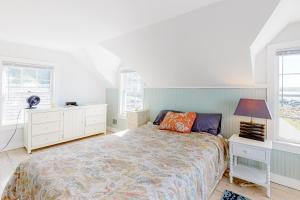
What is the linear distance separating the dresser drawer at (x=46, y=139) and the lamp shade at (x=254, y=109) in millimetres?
3361

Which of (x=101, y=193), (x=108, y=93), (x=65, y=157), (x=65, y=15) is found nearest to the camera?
(x=101, y=193)

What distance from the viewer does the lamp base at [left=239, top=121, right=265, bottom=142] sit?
219cm

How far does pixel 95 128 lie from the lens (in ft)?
13.7

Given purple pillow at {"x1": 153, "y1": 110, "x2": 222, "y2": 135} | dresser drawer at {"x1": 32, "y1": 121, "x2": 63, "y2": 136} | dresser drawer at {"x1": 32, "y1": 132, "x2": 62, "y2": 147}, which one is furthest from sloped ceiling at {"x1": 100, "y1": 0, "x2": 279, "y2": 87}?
dresser drawer at {"x1": 32, "y1": 132, "x2": 62, "y2": 147}

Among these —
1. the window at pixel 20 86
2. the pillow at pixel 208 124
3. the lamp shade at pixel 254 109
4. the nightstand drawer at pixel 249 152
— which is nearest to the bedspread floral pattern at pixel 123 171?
the nightstand drawer at pixel 249 152

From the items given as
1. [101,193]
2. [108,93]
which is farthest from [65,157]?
[108,93]

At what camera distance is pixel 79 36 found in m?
2.86

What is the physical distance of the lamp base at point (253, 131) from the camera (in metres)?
2.19

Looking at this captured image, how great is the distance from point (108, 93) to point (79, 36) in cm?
210

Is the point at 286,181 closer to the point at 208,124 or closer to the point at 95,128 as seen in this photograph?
the point at 208,124

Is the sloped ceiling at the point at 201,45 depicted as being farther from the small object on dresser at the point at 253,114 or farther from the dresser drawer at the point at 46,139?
the dresser drawer at the point at 46,139

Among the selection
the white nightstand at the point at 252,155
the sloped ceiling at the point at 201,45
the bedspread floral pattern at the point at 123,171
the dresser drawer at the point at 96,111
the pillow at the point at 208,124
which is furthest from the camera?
the dresser drawer at the point at 96,111

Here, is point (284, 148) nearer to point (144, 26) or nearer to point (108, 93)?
point (144, 26)

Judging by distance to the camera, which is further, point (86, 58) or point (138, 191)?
point (86, 58)
